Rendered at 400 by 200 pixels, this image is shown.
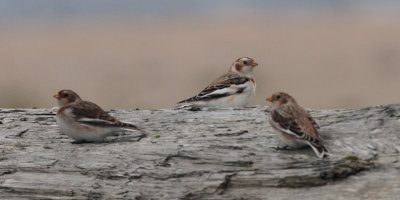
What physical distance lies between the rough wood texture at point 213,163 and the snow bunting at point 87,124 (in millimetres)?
170

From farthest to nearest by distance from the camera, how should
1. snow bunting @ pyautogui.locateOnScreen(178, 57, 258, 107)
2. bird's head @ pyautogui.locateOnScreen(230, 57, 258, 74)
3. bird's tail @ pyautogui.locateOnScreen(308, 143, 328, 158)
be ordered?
bird's head @ pyautogui.locateOnScreen(230, 57, 258, 74)
snow bunting @ pyautogui.locateOnScreen(178, 57, 258, 107)
bird's tail @ pyautogui.locateOnScreen(308, 143, 328, 158)

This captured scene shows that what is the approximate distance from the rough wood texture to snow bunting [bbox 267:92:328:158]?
0.51 ft

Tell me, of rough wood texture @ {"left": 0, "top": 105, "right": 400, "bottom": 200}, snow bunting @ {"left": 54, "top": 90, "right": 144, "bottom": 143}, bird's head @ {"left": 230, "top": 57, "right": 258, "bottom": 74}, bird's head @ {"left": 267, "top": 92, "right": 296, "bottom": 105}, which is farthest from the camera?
bird's head @ {"left": 230, "top": 57, "right": 258, "bottom": 74}

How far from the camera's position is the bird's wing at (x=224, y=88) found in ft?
47.9

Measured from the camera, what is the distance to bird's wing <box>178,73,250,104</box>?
47.9 feet

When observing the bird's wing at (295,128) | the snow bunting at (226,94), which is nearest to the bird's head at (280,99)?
the bird's wing at (295,128)

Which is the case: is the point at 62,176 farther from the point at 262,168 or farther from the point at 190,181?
the point at 262,168

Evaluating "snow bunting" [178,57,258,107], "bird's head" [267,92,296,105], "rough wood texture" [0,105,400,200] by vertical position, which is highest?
"bird's head" [267,92,296,105]

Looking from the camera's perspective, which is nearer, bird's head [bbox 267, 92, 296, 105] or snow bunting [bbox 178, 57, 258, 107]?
bird's head [bbox 267, 92, 296, 105]

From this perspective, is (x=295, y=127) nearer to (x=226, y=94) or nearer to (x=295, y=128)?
(x=295, y=128)

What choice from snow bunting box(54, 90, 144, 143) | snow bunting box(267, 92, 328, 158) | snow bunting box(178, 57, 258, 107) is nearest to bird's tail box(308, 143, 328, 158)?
snow bunting box(267, 92, 328, 158)

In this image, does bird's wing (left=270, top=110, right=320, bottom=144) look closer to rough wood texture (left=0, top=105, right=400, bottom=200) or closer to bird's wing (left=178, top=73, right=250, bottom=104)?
rough wood texture (left=0, top=105, right=400, bottom=200)

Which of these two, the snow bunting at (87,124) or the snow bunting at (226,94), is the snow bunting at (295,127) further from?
the snow bunting at (226,94)

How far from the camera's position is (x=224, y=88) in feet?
48.6
